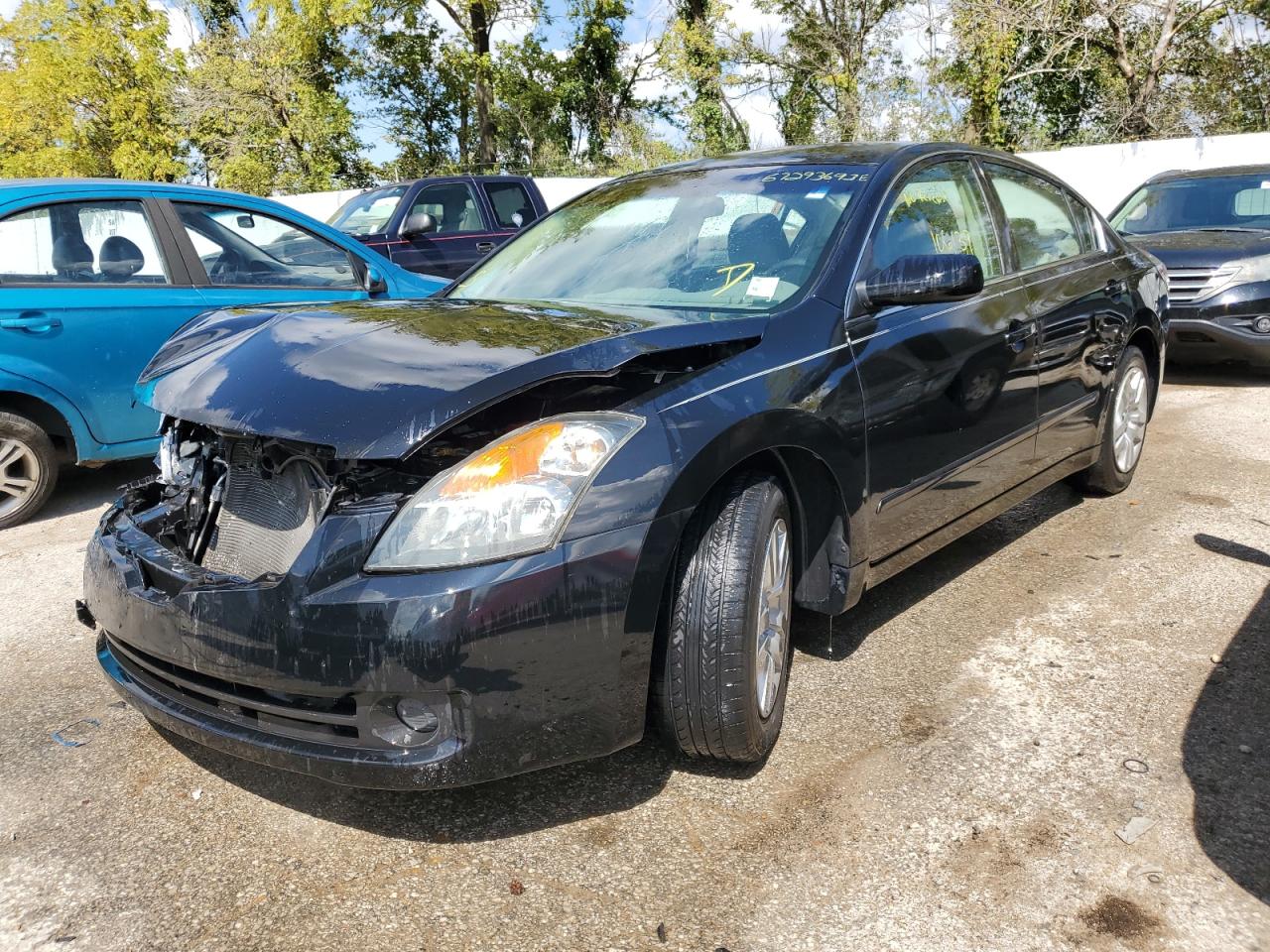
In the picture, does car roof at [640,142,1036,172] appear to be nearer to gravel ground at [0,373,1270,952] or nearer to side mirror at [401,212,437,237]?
gravel ground at [0,373,1270,952]

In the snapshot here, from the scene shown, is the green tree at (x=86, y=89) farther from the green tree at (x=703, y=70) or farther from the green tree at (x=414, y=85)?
the green tree at (x=703, y=70)

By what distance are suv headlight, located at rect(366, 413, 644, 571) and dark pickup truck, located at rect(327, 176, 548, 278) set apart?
8.34 meters

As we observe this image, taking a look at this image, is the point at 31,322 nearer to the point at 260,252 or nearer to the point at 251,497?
the point at 260,252

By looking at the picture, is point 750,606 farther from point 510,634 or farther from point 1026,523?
point 1026,523

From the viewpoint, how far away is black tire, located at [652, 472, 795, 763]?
94.5 inches

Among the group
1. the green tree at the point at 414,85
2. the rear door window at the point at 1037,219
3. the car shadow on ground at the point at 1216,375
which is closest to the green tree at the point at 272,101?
the green tree at the point at 414,85

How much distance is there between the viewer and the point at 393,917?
216 cm

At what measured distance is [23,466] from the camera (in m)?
5.00

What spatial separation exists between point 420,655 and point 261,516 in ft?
2.05

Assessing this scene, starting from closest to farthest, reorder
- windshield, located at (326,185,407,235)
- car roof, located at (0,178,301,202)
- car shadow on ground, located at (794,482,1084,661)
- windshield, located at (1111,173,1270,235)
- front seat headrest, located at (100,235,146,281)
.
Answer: car shadow on ground, located at (794,482,1084,661)
car roof, located at (0,178,301,202)
front seat headrest, located at (100,235,146,281)
windshield, located at (1111,173,1270,235)
windshield, located at (326,185,407,235)

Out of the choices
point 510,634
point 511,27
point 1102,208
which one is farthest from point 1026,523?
point 511,27

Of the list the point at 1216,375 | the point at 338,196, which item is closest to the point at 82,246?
the point at 1216,375

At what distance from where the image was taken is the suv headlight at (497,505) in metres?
2.10

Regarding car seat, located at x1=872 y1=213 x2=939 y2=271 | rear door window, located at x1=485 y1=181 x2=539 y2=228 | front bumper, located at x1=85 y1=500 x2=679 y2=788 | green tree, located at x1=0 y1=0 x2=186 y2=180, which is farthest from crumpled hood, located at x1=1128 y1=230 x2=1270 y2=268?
green tree, located at x1=0 y1=0 x2=186 y2=180
